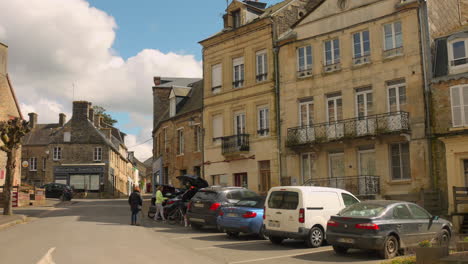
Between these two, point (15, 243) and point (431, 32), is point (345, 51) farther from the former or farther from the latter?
point (15, 243)

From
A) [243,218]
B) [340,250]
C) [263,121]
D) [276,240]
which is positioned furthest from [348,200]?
[263,121]

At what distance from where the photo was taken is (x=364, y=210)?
1285 cm

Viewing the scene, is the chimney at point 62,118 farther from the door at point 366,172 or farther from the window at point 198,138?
the door at point 366,172

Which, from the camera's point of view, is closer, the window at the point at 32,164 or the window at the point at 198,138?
the window at the point at 198,138

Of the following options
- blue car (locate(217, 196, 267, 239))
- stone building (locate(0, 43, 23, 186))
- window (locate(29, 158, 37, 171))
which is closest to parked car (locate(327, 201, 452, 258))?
blue car (locate(217, 196, 267, 239))

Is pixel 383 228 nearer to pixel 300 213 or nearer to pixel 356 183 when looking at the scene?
pixel 300 213

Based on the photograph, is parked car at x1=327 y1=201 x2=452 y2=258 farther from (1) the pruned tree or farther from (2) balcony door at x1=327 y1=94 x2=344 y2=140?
(1) the pruned tree

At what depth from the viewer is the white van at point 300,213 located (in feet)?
46.3

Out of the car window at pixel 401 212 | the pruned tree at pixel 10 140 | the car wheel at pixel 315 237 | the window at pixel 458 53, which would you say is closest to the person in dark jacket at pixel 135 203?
the pruned tree at pixel 10 140

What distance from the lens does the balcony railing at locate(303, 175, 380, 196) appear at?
74.8 ft

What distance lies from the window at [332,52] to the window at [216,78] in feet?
25.9

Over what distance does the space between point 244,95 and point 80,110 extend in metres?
37.0

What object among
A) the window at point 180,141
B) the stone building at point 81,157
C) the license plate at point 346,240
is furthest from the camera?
the stone building at point 81,157

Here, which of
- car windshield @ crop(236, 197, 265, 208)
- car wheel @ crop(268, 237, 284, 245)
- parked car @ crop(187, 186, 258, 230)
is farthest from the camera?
parked car @ crop(187, 186, 258, 230)
